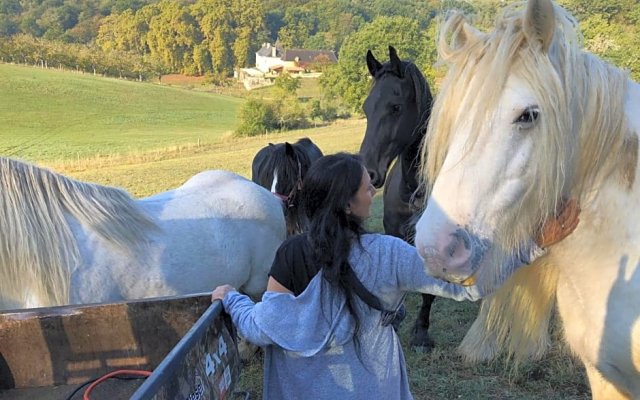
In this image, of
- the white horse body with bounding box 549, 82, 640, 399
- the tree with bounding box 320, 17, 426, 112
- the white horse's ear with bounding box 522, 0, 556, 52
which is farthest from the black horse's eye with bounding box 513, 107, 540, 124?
the tree with bounding box 320, 17, 426, 112

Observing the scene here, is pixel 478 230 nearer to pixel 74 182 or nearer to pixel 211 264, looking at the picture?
pixel 211 264

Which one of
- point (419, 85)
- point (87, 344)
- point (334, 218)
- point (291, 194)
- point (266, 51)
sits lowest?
point (87, 344)

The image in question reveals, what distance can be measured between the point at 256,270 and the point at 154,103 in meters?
40.8

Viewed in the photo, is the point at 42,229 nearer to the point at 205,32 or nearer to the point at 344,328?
the point at 344,328

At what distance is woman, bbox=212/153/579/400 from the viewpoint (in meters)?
1.62

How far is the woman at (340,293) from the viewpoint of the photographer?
1625 millimetres

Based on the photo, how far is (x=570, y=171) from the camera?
161cm

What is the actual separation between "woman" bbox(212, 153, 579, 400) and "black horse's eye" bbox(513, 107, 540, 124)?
0.41 metres

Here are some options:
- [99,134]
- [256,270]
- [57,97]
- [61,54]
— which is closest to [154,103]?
[57,97]

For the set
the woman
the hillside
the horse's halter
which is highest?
the woman

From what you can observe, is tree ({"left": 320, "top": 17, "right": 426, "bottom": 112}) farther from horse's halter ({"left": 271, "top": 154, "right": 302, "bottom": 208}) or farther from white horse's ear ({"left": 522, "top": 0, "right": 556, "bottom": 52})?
white horse's ear ({"left": 522, "top": 0, "right": 556, "bottom": 52})

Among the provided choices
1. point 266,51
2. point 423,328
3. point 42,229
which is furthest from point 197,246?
point 266,51

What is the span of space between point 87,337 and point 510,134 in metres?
1.94

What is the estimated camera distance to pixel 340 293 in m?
1.64
